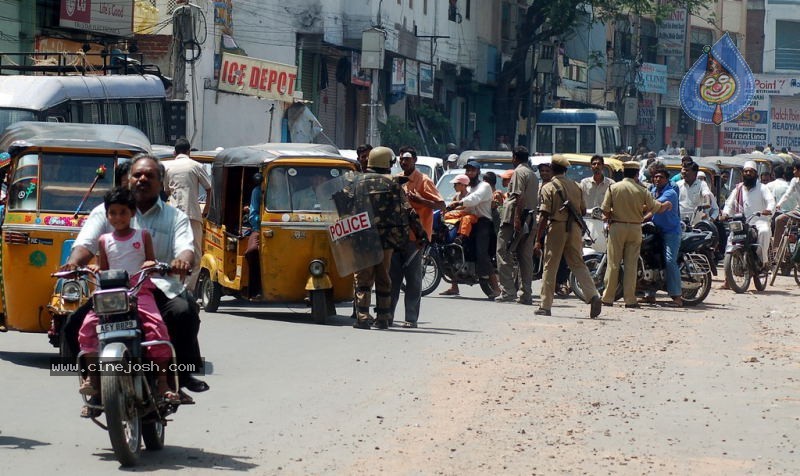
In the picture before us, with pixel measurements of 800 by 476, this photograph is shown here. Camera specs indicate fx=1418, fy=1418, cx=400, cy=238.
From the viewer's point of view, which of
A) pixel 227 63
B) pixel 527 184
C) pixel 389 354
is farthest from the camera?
pixel 227 63

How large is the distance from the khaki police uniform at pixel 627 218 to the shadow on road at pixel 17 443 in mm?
10471

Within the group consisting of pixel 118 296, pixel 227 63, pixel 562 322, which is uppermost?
pixel 227 63

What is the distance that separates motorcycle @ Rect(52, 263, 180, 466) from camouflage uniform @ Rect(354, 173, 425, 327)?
263 inches

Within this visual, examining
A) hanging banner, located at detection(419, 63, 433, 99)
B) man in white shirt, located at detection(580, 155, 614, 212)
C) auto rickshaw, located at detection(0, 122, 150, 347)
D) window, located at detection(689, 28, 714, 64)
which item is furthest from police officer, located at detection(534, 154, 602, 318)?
window, located at detection(689, 28, 714, 64)

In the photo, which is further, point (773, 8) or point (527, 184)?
point (773, 8)

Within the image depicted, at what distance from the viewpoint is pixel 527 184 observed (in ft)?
57.0

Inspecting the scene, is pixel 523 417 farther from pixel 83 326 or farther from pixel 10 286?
pixel 10 286

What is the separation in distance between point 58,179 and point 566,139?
96.7 feet

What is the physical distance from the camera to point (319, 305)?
47.7ft

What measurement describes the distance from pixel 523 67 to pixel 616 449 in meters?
49.5

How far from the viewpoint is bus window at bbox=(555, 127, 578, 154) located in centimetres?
3978

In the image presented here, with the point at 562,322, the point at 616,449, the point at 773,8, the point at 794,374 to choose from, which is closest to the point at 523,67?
the point at 773,8

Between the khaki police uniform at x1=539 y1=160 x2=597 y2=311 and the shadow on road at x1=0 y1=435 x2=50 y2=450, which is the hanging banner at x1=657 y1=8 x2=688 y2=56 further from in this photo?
the shadow on road at x1=0 y1=435 x2=50 y2=450
